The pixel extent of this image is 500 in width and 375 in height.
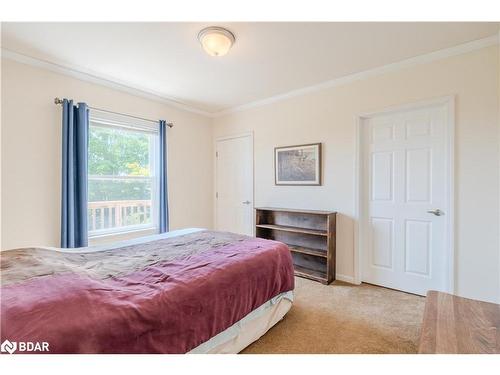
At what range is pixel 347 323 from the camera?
2.15m

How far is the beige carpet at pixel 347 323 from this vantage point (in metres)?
1.82

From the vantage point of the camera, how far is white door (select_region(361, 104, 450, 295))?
101 inches

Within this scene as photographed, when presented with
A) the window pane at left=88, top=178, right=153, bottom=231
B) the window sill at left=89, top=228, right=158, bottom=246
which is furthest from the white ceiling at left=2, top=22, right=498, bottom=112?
the window sill at left=89, top=228, right=158, bottom=246

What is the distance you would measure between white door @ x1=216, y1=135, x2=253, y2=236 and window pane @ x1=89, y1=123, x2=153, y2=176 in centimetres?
128

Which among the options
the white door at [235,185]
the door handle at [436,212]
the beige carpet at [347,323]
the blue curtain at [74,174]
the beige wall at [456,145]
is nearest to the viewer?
the beige carpet at [347,323]

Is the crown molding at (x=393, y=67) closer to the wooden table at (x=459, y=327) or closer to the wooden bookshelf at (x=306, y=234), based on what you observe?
the wooden bookshelf at (x=306, y=234)

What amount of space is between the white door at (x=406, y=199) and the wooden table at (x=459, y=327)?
128 centimetres

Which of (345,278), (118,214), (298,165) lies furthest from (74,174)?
(345,278)

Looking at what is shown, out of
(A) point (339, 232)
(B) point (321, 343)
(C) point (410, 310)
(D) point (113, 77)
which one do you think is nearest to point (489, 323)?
(B) point (321, 343)

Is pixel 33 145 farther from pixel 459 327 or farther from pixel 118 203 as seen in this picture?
pixel 459 327

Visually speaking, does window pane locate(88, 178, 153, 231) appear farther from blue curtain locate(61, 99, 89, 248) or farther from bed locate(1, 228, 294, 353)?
bed locate(1, 228, 294, 353)

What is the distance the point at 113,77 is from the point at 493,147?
4.03 m

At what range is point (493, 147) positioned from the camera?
224cm

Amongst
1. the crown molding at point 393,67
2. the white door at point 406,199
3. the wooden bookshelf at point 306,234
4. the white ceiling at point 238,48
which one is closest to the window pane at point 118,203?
the white ceiling at point 238,48
